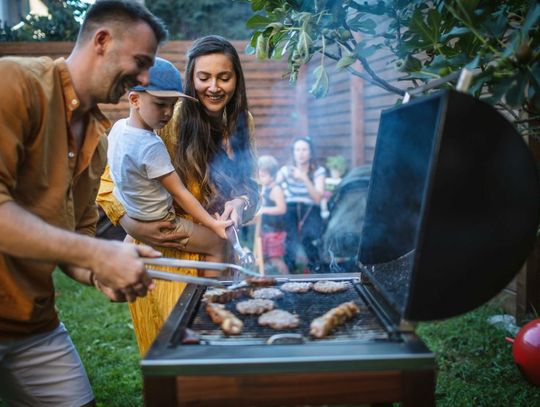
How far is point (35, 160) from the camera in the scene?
203 cm

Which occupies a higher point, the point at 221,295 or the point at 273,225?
the point at 221,295

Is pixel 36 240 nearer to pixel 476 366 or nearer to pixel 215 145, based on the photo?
pixel 215 145

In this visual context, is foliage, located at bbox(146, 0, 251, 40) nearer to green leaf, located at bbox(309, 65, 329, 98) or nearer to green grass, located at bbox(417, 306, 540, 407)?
green grass, located at bbox(417, 306, 540, 407)

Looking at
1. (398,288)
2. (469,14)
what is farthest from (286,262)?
(469,14)

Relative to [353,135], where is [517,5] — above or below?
above

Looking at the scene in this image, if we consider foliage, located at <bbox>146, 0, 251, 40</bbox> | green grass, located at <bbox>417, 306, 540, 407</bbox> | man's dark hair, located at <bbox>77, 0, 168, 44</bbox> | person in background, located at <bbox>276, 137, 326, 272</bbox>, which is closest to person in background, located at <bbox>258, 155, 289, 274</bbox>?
person in background, located at <bbox>276, 137, 326, 272</bbox>

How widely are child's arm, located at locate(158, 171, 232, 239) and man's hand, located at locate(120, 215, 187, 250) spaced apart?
145 millimetres

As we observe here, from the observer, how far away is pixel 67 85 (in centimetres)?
213

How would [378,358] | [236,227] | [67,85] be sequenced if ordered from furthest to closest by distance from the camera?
[236,227] → [67,85] → [378,358]

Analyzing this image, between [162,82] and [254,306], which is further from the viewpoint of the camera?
[162,82]

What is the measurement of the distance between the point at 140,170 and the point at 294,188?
4710mm

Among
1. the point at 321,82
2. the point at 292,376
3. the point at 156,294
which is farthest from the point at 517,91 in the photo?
the point at 156,294

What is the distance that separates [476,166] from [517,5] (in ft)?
3.12

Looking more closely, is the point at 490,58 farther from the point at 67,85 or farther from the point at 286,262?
the point at 286,262
